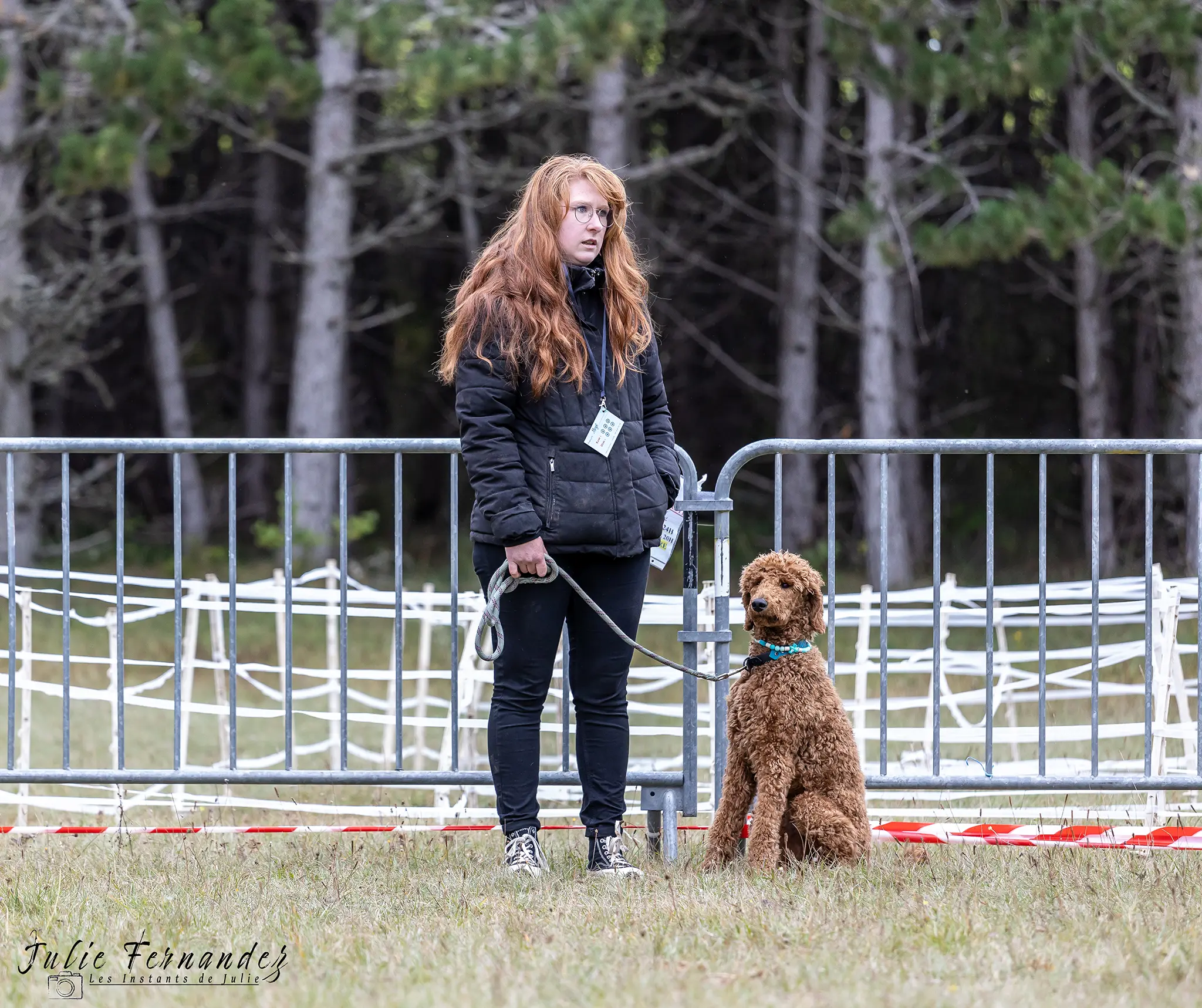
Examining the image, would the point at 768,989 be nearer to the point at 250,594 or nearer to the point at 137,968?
the point at 137,968

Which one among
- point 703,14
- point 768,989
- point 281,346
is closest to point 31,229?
point 281,346

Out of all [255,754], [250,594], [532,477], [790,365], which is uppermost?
[790,365]

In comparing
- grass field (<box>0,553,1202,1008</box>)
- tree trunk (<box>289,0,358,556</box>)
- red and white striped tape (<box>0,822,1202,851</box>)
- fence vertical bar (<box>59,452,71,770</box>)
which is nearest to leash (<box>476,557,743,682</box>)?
grass field (<box>0,553,1202,1008</box>)

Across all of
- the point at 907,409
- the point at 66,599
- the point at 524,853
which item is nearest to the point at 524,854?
the point at 524,853

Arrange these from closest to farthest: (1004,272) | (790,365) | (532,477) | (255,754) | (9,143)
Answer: (532,477) → (255,754) → (9,143) → (790,365) → (1004,272)

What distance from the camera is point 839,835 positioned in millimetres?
4434

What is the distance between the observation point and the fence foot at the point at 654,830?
504 centimetres

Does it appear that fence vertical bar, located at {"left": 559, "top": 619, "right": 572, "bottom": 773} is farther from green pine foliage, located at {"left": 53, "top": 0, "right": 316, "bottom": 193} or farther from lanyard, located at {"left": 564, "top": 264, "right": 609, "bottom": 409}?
green pine foliage, located at {"left": 53, "top": 0, "right": 316, "bottom": 193}

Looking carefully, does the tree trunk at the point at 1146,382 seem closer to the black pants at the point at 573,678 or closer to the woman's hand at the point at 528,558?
the black pants at the point at 573,678

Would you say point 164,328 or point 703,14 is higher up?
point 703,14

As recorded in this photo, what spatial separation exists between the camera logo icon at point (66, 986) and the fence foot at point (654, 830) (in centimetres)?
201

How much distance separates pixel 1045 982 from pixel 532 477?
1.85 meters

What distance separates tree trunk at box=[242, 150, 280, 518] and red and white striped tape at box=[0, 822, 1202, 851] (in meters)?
15.8
